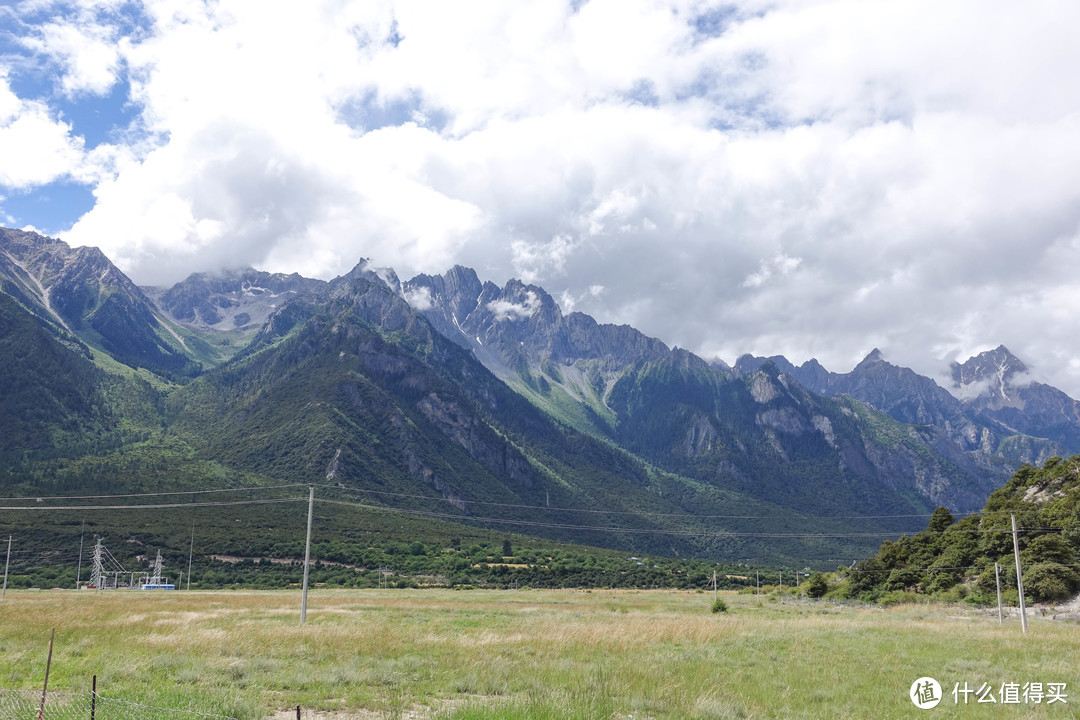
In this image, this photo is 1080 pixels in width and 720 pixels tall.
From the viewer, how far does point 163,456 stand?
176m

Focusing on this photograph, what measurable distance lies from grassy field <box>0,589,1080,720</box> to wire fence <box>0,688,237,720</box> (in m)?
1.04

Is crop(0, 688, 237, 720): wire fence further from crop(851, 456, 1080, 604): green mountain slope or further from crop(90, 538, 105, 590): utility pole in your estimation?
crop(90, 538, 105, 590): utility pole

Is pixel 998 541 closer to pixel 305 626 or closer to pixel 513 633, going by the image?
pixel 513 633

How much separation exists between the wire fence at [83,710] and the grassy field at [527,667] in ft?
3.40

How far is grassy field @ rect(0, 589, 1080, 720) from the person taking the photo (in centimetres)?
1509

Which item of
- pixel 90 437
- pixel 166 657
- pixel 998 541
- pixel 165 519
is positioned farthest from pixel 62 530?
pixel 998 541

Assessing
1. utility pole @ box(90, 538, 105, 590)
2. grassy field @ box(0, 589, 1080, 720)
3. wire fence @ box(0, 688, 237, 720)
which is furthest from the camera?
utility pole @ box(90, 538, 105, 590)

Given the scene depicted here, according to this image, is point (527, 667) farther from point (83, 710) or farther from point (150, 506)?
point (150, 506)

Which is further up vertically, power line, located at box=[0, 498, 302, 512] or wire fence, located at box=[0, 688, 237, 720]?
power line, located at box=[0, 498, 302, 512]

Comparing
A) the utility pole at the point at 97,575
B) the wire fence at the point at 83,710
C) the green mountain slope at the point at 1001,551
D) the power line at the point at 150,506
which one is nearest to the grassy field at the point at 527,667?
the wire fence at the point at 83,710

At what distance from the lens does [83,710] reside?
45.0 ft

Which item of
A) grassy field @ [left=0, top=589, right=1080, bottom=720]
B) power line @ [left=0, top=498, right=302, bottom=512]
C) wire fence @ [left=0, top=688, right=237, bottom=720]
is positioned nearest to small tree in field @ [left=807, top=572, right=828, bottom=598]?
grassy field @ [left=0, top=589, right=1080, bottom=720]

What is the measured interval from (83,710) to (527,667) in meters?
11.2

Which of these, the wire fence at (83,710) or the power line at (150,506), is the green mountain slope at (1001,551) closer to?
the wire fence at (83,710)
